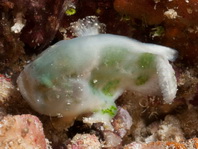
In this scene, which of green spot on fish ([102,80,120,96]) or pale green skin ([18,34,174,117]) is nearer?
pale green skin ([18,34,174,117])

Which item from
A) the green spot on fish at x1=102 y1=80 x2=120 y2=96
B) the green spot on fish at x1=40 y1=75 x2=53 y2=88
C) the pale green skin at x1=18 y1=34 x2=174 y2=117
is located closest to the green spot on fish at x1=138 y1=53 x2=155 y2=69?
the pale green skin at x1=18 y1=34 x2=174 y2=117

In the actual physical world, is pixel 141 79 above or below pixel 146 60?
below

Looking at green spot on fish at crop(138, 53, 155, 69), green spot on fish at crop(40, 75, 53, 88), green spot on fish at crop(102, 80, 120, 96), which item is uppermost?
green spot on fish at crop(138, 53, 155, 69)

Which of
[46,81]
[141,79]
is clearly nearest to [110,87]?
[141,79]

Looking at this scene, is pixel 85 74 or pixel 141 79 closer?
pixel 85 74

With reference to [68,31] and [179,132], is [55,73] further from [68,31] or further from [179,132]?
[179,132]

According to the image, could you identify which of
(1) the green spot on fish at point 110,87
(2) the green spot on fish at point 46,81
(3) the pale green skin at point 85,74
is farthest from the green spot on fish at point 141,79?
(2) the green spot on fish at point 46,81

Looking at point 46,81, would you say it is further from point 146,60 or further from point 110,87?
point 146,60

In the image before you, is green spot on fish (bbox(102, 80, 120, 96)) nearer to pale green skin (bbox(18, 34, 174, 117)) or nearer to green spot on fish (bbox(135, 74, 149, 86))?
pale green skin (bbox(18, 34, 174, 117))
